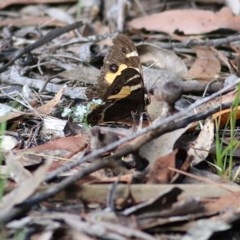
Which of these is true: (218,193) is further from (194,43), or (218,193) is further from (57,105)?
(194,43)

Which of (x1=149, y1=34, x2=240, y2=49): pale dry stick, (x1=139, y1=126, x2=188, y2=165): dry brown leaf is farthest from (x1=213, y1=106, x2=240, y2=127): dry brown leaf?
(x1=149, y1=34, x2=240, y2=49): pale dry stick


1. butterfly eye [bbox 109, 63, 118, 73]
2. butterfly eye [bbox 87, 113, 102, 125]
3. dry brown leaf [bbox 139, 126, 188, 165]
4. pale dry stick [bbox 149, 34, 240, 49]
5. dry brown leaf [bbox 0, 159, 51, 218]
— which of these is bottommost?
pale dry stick [bbox 149, 34, 240, 49]

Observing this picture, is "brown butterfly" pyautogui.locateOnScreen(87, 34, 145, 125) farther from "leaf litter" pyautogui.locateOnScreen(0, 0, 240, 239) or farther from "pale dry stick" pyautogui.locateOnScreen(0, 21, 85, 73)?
"pale dry stick" pyautogui.locateOnScreen(0, 21, 85, 73)

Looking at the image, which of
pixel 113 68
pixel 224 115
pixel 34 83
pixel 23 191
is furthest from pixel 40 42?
pixel 23 191

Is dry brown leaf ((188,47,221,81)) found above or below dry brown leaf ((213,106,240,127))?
below

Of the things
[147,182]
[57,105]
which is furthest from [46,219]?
[57,105]

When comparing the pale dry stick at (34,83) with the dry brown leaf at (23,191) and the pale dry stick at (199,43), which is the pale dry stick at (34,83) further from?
the dry brown leaf at (23,191)

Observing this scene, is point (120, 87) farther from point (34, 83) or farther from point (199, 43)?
point (199, 43)
